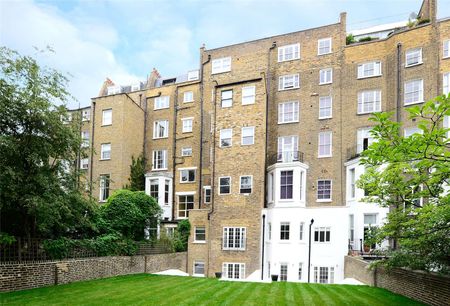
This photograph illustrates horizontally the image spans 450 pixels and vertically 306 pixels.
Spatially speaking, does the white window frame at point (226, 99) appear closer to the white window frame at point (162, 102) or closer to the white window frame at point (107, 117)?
the white window frame at point (162, 102)

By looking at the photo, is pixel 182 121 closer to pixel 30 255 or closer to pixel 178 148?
pixel 178 148

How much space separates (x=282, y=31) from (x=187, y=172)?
15457 mm

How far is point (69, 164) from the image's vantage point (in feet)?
59.6

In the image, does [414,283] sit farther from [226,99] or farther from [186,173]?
[186,173]

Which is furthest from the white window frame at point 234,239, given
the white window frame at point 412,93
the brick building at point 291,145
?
the white window frame at point 412,93

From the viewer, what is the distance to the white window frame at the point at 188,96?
36781 mm

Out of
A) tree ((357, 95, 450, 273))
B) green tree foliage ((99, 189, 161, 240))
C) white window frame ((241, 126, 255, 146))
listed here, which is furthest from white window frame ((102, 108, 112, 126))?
tree ((357, 95, 450, 273))

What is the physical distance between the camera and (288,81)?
107 ft

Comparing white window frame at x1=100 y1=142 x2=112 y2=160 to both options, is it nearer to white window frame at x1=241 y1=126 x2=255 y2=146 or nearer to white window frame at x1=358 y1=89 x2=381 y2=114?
white window frame at x1=241 y1=126 x2=255 y2=146

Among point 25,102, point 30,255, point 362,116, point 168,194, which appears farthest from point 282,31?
point 30,255

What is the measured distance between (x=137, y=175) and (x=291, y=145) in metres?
14.9

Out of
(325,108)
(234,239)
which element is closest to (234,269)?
(234,239)

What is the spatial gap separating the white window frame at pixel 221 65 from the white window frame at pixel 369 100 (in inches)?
478

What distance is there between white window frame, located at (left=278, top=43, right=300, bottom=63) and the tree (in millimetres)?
20977
